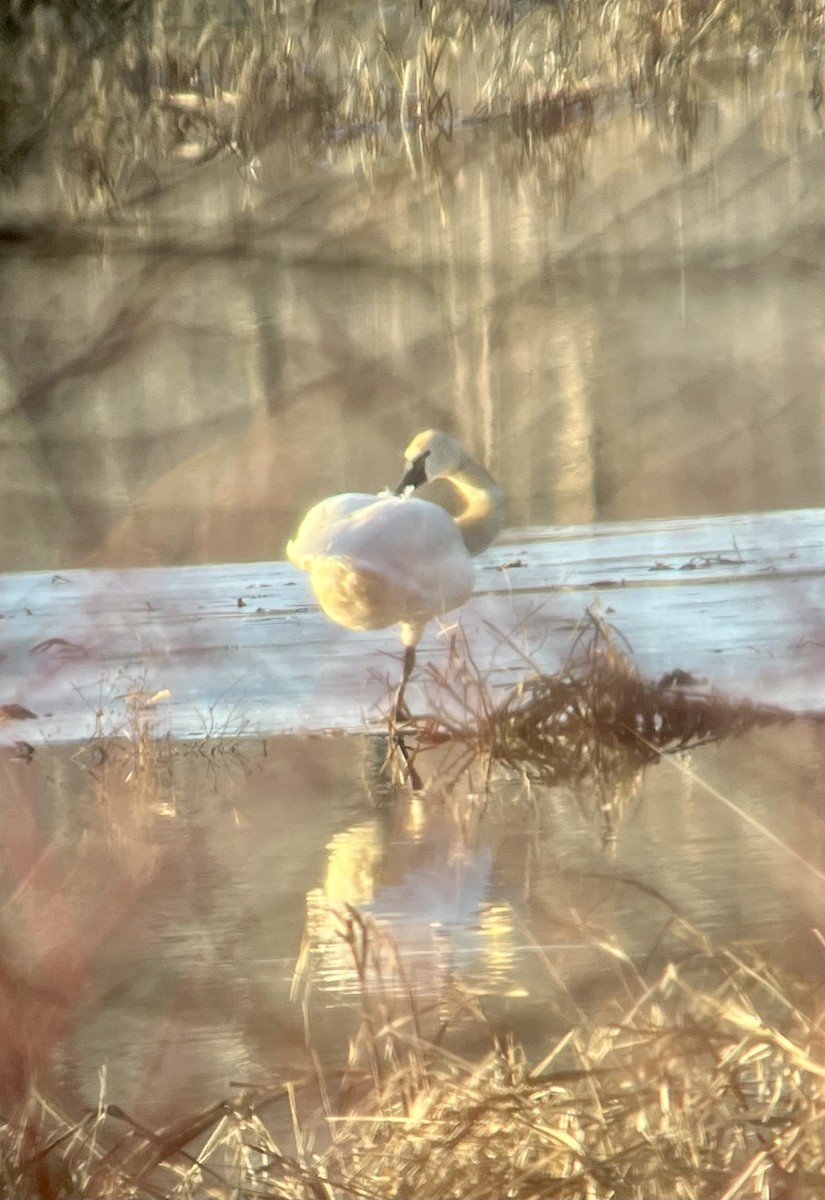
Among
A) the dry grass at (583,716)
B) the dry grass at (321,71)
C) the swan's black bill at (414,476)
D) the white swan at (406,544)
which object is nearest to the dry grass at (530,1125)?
the dry grass at (583,716)

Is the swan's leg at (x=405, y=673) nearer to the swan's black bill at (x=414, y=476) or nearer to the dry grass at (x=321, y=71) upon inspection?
the swan's black bill at (x=414, y=476)

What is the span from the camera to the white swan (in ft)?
3.84

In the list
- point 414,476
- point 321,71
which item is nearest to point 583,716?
point 414,476

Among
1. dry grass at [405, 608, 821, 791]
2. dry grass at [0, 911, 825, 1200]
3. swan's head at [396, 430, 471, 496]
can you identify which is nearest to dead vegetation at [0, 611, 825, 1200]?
dry grass at [0, 911, 825, 1200]

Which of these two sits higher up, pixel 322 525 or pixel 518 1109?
pixel 322 525

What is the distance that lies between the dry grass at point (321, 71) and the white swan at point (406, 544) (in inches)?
12.0

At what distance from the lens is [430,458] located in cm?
117

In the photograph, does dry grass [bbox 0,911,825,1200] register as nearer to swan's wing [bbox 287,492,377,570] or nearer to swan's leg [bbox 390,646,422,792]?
swan's leg [bbox 390,646,422,792]

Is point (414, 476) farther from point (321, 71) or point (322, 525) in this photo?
point (321, 71)

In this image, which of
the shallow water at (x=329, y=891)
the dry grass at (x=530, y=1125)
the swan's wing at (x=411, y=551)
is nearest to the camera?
the dry grass at (x=530, y=1125)

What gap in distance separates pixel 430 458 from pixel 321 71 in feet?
1.16

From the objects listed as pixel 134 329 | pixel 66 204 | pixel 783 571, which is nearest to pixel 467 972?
pixel 783 571

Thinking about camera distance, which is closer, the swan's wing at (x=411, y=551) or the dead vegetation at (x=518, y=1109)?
the dead vegetation at (x=518, y=1109)

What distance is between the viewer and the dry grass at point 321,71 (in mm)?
1103
